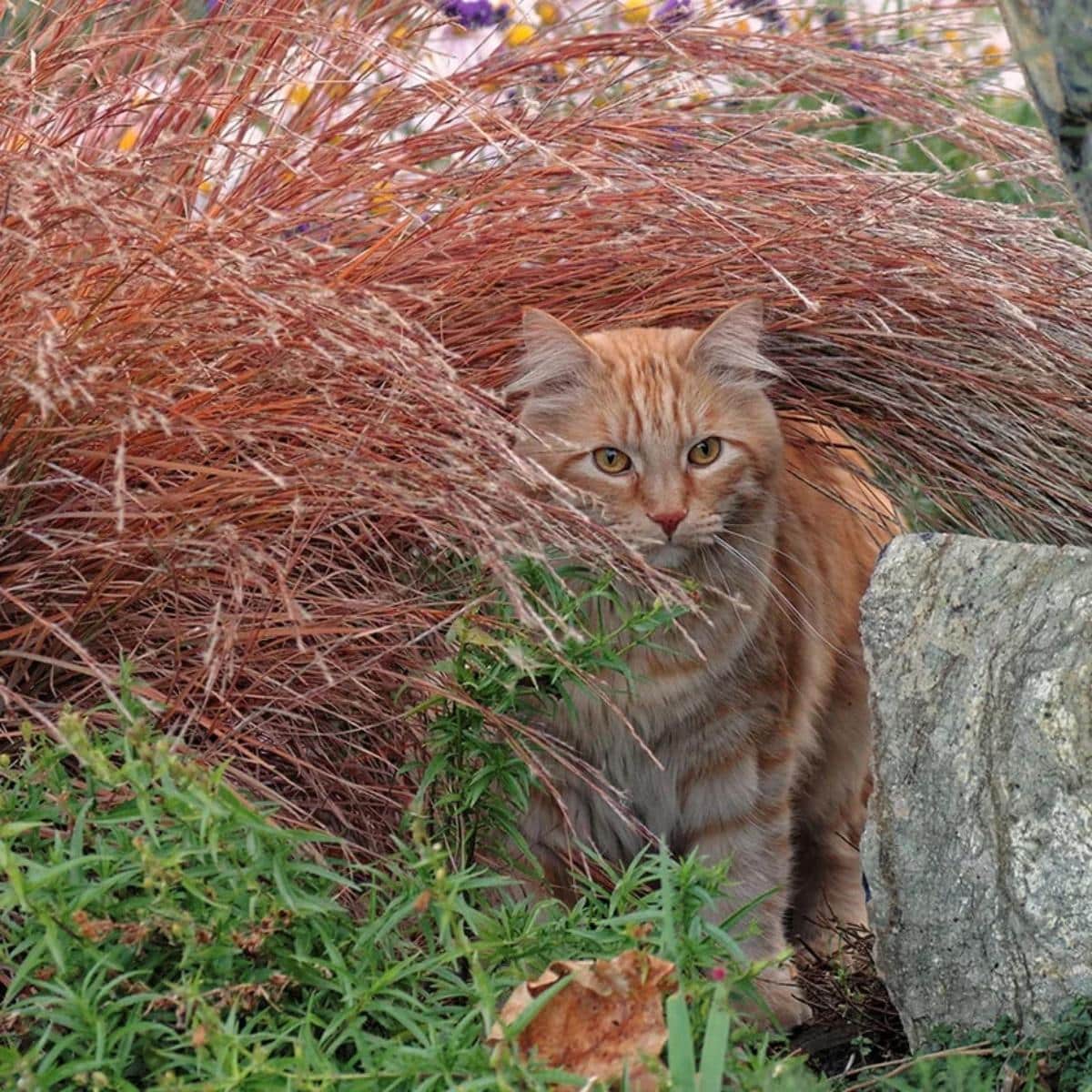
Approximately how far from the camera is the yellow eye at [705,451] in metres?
2.55

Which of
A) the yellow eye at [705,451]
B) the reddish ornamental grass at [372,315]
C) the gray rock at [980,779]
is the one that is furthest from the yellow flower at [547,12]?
the gray rock at [980,779]

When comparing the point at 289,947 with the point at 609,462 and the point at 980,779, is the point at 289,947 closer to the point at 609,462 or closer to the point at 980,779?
the point at 980,779

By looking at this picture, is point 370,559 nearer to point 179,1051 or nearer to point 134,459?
point 134,459

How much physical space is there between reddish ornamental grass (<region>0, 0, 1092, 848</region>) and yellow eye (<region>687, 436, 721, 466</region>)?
9.2 inches

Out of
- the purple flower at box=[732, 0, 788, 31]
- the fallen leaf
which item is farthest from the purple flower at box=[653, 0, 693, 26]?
the fallen leaf

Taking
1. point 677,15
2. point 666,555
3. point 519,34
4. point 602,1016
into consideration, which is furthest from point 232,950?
point 519,34

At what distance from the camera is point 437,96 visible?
2.56 meters

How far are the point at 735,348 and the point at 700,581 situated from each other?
370 millimetres

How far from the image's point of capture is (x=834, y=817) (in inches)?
122

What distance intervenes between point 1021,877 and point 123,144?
2.10 m

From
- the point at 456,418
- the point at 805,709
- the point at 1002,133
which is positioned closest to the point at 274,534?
the point at 456,418

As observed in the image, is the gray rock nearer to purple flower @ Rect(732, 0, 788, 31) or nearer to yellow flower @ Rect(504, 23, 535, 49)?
purple flower @ Rect(732, 0, 788, 31)

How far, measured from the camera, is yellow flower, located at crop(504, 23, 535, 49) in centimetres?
322

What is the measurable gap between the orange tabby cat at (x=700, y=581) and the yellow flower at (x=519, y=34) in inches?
34.3
